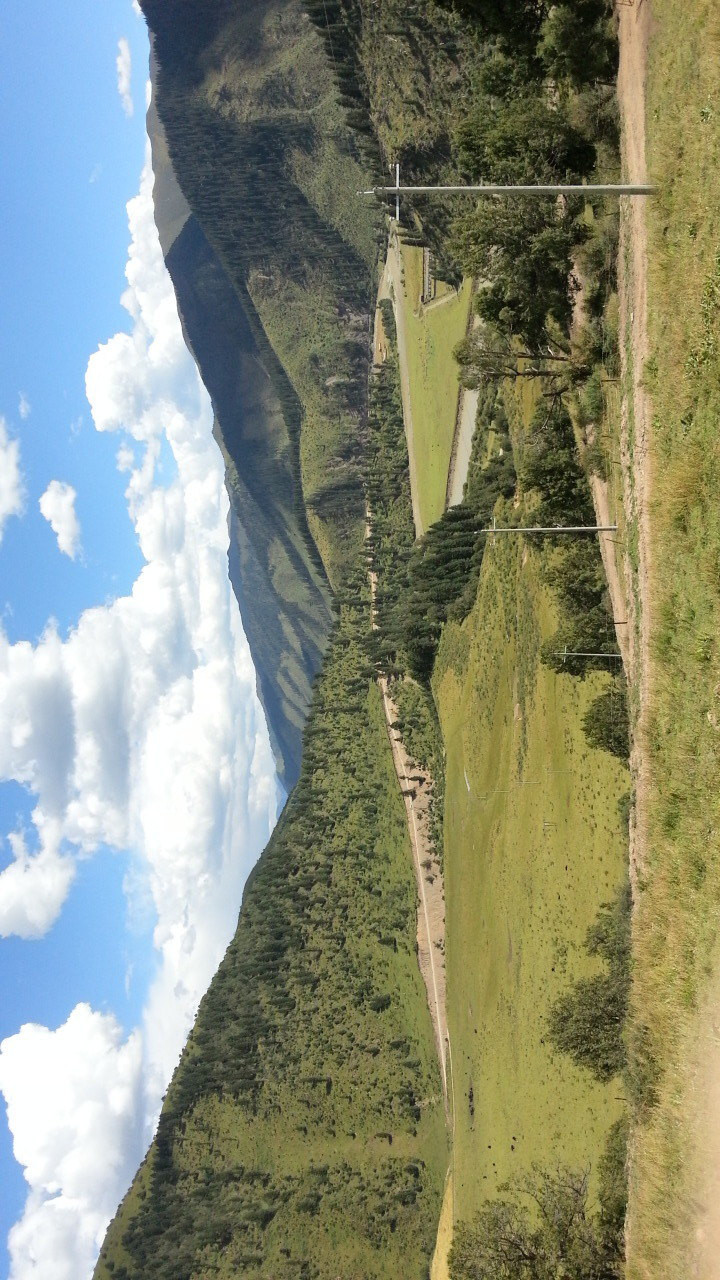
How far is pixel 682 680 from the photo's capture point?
31.1 meters

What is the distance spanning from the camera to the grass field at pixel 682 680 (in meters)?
28.3

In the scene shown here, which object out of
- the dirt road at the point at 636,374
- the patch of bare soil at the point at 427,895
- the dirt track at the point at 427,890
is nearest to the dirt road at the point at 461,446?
the dirt track at the point at 427,890

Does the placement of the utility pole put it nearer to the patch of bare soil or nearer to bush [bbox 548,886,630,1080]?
bush [bbox 548,886,630,1080]

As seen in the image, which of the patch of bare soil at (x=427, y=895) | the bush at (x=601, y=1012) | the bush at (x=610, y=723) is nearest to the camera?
the bush at (x=601, y=1012)

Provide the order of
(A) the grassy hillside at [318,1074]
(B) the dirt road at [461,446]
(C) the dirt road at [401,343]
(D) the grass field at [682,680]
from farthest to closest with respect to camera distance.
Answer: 1. (C) the dirt road at [401,343]
2. (B) the dirt road at [461,446]
3. (A) the grassy hillside at [318,1074]
4. (D) the grass field at [682,680]

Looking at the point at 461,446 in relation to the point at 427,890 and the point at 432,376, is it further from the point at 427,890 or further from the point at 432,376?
the point at 427,890

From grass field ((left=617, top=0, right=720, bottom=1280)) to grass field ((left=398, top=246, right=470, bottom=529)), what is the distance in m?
90.0

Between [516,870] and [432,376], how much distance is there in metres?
85.2

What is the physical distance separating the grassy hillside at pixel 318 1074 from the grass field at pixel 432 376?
3185cm

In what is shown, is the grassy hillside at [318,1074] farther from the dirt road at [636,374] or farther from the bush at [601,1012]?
the dirt road at [636,374]

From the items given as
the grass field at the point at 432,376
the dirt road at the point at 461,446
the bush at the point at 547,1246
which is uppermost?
the grass field at the point at 432,376

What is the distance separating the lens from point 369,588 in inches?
6501

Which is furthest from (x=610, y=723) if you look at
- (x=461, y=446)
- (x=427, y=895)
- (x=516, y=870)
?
(x=461, y=446)

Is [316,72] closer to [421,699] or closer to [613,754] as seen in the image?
[421,699]
